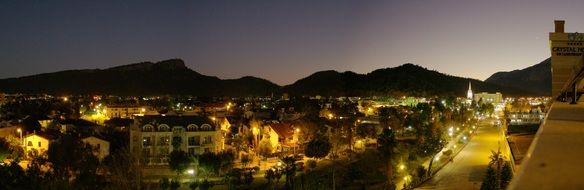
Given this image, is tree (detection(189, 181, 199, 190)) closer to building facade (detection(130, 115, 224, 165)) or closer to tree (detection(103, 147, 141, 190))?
tree (detection(103, 147, 141, 190))

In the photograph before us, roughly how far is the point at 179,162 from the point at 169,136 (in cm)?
391

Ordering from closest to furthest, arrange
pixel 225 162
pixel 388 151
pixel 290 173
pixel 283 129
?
pixel 290 173, pixel 225 162, pixel 388 151, pixel 283 129

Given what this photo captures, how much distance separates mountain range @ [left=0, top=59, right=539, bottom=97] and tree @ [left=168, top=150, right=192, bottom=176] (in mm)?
83088

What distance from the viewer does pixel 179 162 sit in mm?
22703

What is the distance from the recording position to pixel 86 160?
22.2 meters

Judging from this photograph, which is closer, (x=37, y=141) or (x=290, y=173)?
(x=290, y=173)

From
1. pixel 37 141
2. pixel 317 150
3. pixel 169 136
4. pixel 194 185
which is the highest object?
pixel 169 136

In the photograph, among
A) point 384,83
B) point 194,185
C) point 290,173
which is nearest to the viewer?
point 194,185

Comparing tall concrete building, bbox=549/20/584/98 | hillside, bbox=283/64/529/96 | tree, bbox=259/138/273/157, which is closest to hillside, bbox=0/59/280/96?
hillside, bbox=283/64/529/96

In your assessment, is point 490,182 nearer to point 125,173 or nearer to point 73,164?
point 125,173

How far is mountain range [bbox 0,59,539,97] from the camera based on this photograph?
339 ft

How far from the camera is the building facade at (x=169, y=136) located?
84.4ft

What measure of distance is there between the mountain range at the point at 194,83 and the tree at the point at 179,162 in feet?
273

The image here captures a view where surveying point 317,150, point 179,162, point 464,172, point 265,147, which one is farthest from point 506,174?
point 265,147
